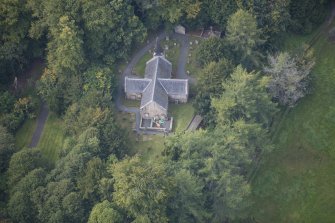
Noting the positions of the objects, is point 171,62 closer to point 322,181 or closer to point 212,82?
point 212,82

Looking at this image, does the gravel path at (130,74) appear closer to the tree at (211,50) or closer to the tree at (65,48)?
the tree at (65,48)

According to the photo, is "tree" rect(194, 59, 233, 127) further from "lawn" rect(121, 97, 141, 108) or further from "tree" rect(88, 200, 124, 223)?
"tree" rect(88, 200, 124, 223)

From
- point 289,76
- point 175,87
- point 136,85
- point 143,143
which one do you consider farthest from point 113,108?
point 289,76

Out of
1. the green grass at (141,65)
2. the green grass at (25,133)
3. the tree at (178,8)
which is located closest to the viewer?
the green grass at (25,133)

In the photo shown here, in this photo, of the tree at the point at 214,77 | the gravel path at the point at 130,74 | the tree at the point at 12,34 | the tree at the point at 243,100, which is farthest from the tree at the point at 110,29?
the tree at the point at 243,100

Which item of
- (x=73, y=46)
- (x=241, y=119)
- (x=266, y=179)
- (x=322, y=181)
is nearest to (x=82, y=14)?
(x=73, y=46)
